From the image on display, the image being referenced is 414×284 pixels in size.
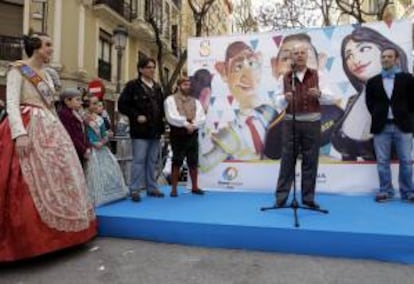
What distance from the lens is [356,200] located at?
4.96 meters

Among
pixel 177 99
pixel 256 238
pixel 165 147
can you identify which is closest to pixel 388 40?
pixel 177 99

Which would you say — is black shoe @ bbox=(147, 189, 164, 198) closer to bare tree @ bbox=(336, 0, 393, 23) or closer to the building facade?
the building facade

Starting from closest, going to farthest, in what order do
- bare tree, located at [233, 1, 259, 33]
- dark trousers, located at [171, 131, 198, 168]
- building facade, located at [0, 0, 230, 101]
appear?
1. dark trousers, located at [171, 131, 198, 168]
2. building facade, located at [0, 0, 230, 101]
3. bare tree, located at [233, 1, 259, 33]

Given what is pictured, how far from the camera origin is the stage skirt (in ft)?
10.4

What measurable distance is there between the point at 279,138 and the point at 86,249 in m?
2.90

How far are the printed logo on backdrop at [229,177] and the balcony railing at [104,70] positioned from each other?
14632 mm

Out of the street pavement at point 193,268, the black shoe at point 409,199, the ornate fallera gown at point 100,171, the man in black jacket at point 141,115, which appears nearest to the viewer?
the street pavement at point 193,268

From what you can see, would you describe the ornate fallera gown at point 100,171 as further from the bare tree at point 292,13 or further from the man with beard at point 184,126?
the bare tree at point 292,13

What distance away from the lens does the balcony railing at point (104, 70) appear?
1936 centimetres

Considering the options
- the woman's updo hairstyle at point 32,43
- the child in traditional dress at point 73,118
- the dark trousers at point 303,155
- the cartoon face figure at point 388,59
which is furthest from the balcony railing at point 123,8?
the dark trousers at point 303,155

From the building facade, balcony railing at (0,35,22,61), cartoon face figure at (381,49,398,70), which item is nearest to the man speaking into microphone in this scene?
cartoon face figure at (381,49,398,70)

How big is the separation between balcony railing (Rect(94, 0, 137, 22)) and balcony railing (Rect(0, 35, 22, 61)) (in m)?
4.70

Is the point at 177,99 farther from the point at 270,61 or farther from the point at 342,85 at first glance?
the point at 342,85

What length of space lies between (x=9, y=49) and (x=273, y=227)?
1438 cm
